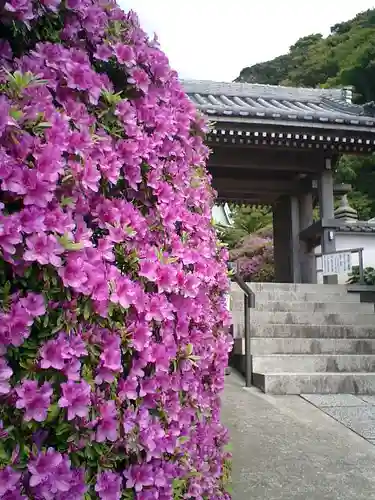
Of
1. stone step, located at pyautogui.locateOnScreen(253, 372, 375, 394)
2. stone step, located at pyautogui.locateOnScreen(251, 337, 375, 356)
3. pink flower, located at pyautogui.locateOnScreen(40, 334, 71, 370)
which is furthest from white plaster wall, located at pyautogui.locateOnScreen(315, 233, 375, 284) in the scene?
pink flower, located at pyautogui.locateOnScreen(40, 334, 71, 370)

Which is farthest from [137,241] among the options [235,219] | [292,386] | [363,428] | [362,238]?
[235,219]

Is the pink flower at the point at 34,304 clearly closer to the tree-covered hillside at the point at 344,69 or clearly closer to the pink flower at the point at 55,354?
the pink flower at the point at 55,354

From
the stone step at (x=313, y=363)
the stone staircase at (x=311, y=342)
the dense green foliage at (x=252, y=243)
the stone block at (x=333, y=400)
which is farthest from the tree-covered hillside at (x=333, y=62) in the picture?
the stone block at (x=333, y=400)

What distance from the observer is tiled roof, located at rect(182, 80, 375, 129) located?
729 centimetres

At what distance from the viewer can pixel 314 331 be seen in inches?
237

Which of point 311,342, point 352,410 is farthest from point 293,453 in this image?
point 311,342

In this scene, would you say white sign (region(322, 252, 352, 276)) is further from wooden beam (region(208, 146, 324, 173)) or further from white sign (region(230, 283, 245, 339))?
white sign (region(230, 283, 245, 339))

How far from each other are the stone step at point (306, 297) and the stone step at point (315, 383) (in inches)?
78.9

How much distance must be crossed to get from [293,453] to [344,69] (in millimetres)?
23562

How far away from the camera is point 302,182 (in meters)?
9.81

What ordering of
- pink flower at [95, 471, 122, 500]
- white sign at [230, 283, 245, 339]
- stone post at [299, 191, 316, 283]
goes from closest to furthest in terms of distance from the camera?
1. pink flower at [95, 471, 122, 500]
2. white sign at [230, 283, 245, 339]
3. stone post at [299, 191, 316, 283]

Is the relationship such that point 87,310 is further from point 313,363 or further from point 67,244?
point 313,363

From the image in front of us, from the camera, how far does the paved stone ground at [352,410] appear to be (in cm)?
374

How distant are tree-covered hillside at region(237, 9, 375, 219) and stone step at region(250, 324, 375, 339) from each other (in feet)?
43.5
